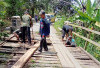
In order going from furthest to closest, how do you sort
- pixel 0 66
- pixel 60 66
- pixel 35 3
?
pixel 35 3
pixel 0 66
pixel 60 66

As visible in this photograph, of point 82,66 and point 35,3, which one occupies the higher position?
point 35,3

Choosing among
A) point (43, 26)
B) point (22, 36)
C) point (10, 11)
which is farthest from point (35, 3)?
point (43, 26)

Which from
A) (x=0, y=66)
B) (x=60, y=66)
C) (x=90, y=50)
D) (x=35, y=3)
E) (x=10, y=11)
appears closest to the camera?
(x=60, y=66)

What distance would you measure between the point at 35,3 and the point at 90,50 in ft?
71.4

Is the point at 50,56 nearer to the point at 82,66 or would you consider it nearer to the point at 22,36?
the point at 82,66

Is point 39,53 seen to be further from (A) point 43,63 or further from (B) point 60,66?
(B) point 60,66

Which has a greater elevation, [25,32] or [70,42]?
[25,32]

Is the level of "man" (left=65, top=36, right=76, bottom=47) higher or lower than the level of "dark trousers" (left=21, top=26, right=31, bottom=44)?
lower

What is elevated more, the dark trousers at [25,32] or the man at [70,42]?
the dark trousers at [25,32]

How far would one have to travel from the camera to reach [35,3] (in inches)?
1024

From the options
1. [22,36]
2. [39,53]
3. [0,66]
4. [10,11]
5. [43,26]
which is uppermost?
[10,11]

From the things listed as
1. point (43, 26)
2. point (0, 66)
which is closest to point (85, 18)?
point (43, 26)

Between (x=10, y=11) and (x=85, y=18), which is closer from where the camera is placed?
(x=85, y=18)

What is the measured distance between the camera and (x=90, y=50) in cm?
620
